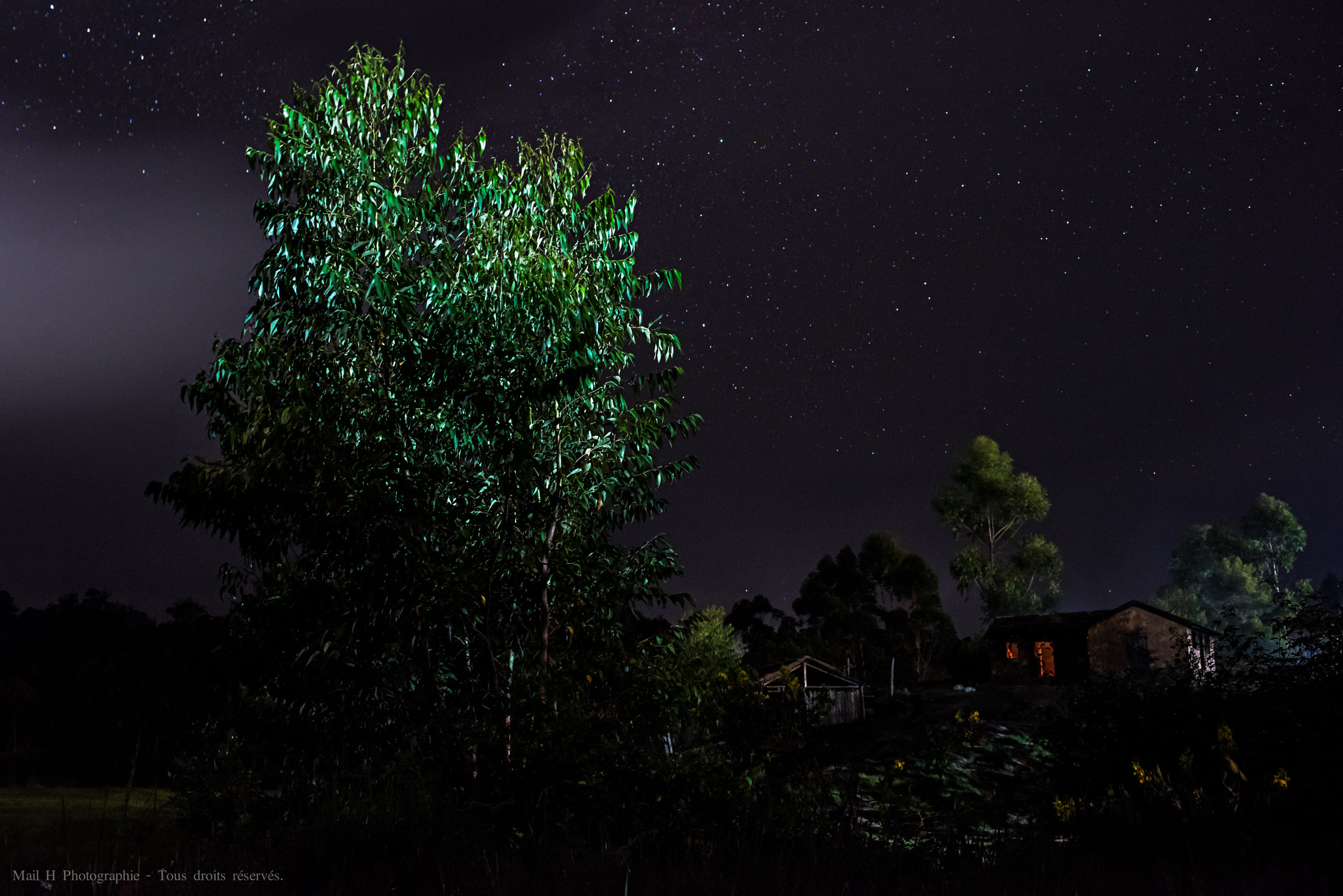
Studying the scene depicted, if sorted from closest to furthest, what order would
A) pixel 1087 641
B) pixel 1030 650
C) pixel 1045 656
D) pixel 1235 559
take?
pixel 1087 641 < pixel 1045 656 < pixel 1030 650 < pixel 1235 559

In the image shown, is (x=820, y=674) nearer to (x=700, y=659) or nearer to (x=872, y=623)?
(x=872, y=623)

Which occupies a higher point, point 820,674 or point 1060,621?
point 1060,621

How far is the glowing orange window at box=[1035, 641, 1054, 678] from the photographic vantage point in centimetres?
4803

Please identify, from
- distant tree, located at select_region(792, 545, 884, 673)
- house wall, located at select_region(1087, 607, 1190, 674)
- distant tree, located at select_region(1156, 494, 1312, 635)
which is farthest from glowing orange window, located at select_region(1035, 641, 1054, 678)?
distant tree, located at select_region(1156, 494, 1312, 635)

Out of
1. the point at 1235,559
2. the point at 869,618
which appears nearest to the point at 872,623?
the point at 869,618

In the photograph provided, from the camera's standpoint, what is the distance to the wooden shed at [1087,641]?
1833 inches

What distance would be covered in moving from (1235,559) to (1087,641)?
132 ft

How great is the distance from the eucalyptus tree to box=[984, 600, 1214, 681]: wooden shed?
43721 millimetres

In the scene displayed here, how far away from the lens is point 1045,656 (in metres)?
48.3

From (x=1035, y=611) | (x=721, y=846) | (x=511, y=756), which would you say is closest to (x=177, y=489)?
(x=511, y=756)

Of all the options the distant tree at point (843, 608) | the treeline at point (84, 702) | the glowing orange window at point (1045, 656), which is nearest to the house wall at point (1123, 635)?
the glowing orange window at point (1045, 656)

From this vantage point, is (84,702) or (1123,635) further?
(1123,635)

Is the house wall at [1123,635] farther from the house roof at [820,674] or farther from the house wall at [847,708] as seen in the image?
the house wall at [847,708]

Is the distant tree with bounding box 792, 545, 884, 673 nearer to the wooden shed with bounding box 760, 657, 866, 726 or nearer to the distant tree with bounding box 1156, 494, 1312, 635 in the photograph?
the wooden shed with bounding box 760, 657, 866, 726
